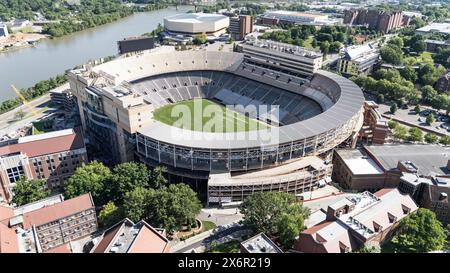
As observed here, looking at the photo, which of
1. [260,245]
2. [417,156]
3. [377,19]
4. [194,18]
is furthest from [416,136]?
[194,18]

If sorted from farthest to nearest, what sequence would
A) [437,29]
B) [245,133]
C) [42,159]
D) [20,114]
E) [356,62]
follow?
1. [437,29]
2. [356,62]
3. [20,114]
4. [245,133]
5. [42,159]

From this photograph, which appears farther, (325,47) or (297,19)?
(297,19)

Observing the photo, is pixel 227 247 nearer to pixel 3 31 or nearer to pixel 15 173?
pixel 15 173

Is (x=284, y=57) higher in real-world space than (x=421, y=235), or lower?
higher

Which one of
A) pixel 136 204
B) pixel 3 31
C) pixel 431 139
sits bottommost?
pixel 431 139

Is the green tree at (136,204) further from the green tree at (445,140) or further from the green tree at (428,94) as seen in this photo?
the green tree at (428,94)

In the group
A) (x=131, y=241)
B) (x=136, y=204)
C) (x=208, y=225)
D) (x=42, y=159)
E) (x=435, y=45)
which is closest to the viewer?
(x=131, y=241)

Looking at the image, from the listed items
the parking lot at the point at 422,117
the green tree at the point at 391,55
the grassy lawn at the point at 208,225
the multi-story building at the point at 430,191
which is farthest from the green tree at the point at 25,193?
the green tree at the point at 391,55

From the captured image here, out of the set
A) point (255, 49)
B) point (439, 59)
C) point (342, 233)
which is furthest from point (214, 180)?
point (439, 59)
